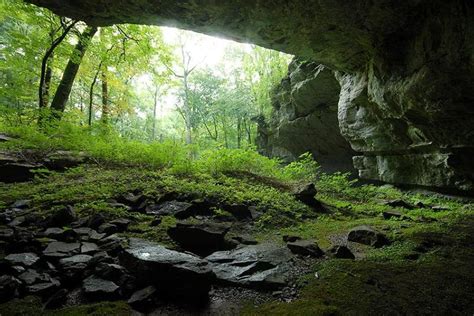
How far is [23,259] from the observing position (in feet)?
11.2

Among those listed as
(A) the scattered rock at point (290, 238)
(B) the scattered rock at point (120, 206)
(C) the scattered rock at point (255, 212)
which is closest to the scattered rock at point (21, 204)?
(B) the scattered rock at point (120, 206)

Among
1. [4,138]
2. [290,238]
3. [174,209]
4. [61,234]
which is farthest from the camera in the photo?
[4,138]

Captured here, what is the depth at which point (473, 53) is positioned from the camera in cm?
492

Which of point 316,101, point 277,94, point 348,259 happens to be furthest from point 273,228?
point 277,94

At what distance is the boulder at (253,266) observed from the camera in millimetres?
3531

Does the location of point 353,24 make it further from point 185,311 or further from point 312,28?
point 185,311

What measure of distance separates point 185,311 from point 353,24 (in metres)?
6.65

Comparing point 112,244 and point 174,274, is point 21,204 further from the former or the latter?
point 174,274

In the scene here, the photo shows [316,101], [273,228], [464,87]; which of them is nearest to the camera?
[464,87]

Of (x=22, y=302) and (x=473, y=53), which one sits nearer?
(x=22, y=302)

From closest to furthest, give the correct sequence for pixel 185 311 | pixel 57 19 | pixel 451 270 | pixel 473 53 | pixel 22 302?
1. pixel 22 302
2. pixel 185 311
3. pixel 451 270
4. pixel 473 53
5. pixel 57 19

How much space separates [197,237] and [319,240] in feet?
8.40

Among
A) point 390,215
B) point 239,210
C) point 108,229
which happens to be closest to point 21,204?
point 108,229

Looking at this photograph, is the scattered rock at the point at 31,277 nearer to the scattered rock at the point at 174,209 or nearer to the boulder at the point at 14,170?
the scattered rock at the point at 174,209
